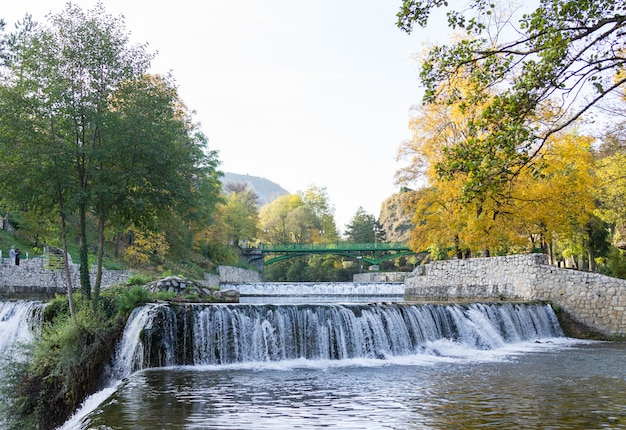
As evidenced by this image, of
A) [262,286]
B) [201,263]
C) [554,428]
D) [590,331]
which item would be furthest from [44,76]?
[201,263]

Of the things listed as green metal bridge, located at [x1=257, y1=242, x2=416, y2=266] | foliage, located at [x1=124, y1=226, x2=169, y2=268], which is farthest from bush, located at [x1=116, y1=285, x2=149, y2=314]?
green metal bridge, located at [x1=257, y1=242, x2=416, y2=266]

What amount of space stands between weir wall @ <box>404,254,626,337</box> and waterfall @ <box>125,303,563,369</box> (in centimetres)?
493

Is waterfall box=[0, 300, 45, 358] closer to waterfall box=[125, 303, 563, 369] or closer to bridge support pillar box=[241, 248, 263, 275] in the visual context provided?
waterfall box=[125, 303, 563, 369]

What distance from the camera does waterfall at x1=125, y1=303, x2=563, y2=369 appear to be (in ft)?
39.0

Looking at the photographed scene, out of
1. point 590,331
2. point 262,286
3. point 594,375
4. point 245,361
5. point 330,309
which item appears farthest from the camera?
point 262,286

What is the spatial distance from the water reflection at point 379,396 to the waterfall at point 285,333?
2.47 feet

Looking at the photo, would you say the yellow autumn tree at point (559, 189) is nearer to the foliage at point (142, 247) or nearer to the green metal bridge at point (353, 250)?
the foliage at point (142, 247)

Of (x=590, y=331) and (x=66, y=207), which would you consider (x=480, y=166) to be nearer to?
(x=66, y=207)

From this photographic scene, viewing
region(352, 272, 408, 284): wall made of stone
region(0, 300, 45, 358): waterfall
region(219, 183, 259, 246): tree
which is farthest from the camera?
region(352, 272, 408, 284): wall made of stone

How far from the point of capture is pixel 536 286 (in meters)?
19.4

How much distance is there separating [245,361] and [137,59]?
7926 millimetres

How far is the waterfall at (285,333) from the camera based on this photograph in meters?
11.9

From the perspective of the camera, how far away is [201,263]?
3997cm

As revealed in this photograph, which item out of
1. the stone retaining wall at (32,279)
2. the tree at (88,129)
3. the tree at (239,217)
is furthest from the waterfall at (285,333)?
the tree at (239,217)
